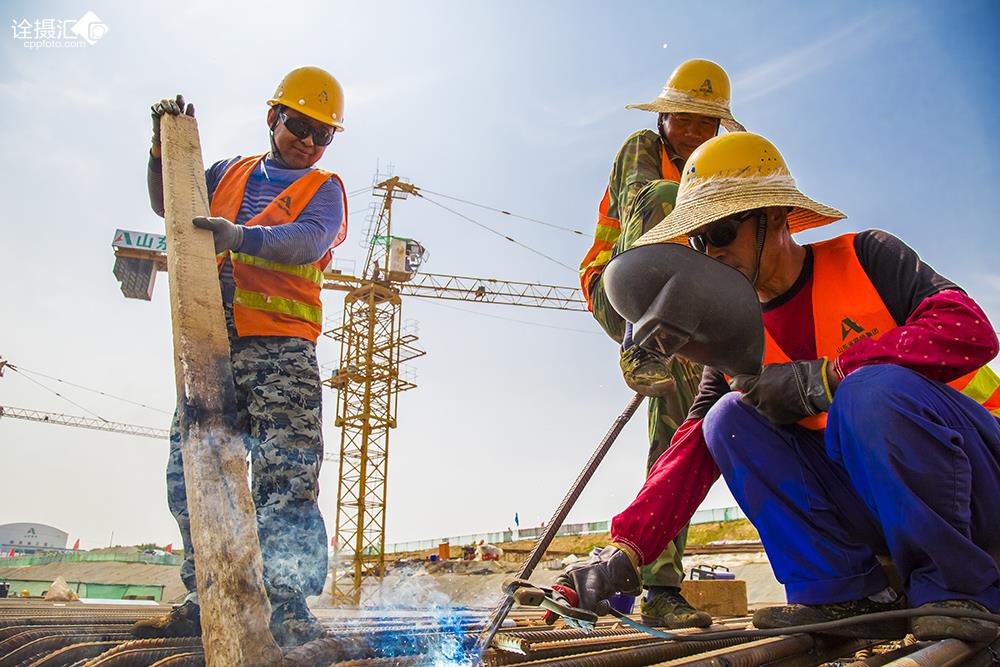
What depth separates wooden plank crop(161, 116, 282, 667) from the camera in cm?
128

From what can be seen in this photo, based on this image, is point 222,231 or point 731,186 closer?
point 731,186

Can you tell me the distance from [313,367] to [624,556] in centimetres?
136

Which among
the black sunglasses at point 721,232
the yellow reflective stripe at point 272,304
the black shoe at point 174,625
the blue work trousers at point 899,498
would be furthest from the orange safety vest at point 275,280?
the blue work trousers at point 899,498

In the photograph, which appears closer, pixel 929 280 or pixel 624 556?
pixel 929 280

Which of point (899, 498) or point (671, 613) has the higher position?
point (899, 498)

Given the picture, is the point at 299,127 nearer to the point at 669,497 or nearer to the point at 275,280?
the point at 275,280

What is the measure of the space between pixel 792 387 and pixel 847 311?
31cm

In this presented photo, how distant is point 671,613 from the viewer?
7.80 feet

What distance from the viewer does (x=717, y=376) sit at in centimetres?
212

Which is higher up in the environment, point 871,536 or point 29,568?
point 871,536

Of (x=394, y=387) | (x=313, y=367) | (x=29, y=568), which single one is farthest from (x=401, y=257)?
(x=313, y=367)

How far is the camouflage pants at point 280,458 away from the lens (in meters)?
2.22

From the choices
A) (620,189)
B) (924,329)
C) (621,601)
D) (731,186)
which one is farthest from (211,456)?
(620,189)

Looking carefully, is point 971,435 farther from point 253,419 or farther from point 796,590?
point 253,419
